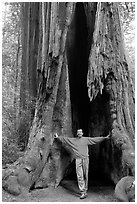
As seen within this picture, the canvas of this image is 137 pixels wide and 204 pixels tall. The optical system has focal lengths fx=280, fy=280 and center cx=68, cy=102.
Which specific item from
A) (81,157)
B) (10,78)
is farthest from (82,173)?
(10,78)

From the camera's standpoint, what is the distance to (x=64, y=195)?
233 inches

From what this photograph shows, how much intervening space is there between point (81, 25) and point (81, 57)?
36.7 inches

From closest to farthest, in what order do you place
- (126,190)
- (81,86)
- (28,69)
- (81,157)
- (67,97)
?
(126,190) → (81,157) → (67,97) → (28,69) → (81,86)

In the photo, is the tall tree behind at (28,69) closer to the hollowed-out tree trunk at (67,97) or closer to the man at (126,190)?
the hollowed-out tree trunk at (67,97)

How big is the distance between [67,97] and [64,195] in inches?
88.5

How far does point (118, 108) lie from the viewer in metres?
6.45

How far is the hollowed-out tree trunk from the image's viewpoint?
6.04m

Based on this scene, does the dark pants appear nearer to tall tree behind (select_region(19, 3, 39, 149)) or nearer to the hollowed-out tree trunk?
the hollowed-out tree trunk

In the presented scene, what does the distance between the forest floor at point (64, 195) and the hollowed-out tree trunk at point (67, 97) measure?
0.21m

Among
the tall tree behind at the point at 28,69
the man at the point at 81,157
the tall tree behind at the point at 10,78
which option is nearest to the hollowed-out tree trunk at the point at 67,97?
the man at the point at 81,157

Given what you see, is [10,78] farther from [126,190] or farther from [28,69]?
[126,190]

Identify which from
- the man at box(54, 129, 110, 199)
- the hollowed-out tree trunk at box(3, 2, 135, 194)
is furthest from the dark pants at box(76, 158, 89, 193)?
the hollowed-out tree trunk at box(3, 2, 135, 194)

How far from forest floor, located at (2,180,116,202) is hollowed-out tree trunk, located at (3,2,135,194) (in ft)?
0.67

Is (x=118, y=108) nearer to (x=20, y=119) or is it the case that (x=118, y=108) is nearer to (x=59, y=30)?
(x=59, y=30)
